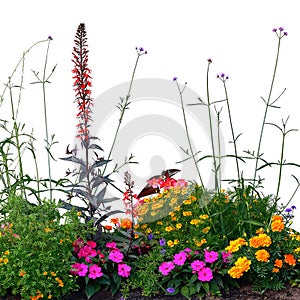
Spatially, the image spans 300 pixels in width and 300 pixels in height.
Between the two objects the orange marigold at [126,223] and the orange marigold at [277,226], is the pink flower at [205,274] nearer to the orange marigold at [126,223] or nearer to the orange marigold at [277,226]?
the orange marigold at [277,226]

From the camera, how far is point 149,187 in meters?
6.62

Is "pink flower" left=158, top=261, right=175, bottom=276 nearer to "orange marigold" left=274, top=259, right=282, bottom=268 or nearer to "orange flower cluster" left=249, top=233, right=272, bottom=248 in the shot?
"orange flower cluster" left=249, top=233, right=272, bottom=248

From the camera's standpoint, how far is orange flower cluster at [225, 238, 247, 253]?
5.61 m

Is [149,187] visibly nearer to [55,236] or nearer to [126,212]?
[126,212]

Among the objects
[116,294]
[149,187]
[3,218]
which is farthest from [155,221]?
[3,218]

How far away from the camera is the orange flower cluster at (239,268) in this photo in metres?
5.50

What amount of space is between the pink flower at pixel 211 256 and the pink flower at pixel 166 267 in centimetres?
27

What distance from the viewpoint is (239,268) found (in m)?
5.51

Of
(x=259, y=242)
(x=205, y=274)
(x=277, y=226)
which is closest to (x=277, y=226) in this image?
(x=277, y=226)

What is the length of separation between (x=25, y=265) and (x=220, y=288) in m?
1.50

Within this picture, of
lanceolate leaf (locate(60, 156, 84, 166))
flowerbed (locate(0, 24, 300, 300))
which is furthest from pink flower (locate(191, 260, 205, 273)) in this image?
lanceolate leaf (locate(60, 156, 84, 166))

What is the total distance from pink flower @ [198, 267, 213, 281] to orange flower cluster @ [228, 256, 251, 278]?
6.3 inches

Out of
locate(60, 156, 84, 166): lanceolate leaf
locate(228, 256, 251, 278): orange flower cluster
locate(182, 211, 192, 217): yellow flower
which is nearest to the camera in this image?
locate(228, 256, 251, 278): orange flower cluster

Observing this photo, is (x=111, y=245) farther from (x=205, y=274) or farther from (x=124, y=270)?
(x=205, y=274)
